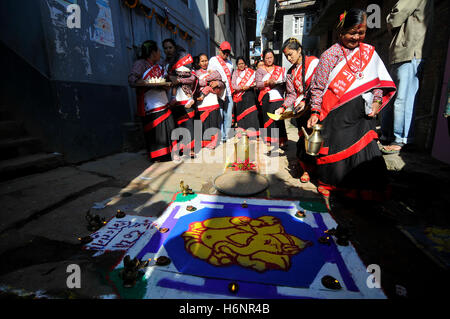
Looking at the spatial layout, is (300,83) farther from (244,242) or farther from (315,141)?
(244,242)

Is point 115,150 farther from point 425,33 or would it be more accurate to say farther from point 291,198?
point 425,33

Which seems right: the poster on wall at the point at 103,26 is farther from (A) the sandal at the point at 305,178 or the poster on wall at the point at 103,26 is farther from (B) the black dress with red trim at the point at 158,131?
(A) the sandal at the point at 305,178

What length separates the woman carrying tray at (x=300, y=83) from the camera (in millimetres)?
2850

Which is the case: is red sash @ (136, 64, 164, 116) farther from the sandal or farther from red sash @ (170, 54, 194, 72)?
the sandal

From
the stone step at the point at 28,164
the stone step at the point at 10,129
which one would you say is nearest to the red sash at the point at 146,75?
the stone step at the point at 28,164

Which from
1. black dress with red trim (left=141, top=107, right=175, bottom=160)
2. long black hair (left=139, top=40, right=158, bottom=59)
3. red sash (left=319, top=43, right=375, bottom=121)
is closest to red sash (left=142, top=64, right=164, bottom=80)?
long black hair (left=139, top=40, right=158, bottom=59)

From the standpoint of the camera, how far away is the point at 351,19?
2.10 m

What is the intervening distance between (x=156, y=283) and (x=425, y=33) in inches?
178

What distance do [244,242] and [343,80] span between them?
6.05 ft

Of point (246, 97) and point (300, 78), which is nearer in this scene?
point (300, 78)

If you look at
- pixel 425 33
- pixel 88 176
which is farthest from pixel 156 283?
pixel 425 33

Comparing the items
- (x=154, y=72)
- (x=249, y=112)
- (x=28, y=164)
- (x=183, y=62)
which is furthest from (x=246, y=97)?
(x=28, y=164)

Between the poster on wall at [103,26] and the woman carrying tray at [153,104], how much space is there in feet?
3.24

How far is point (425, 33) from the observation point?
3.25 m
